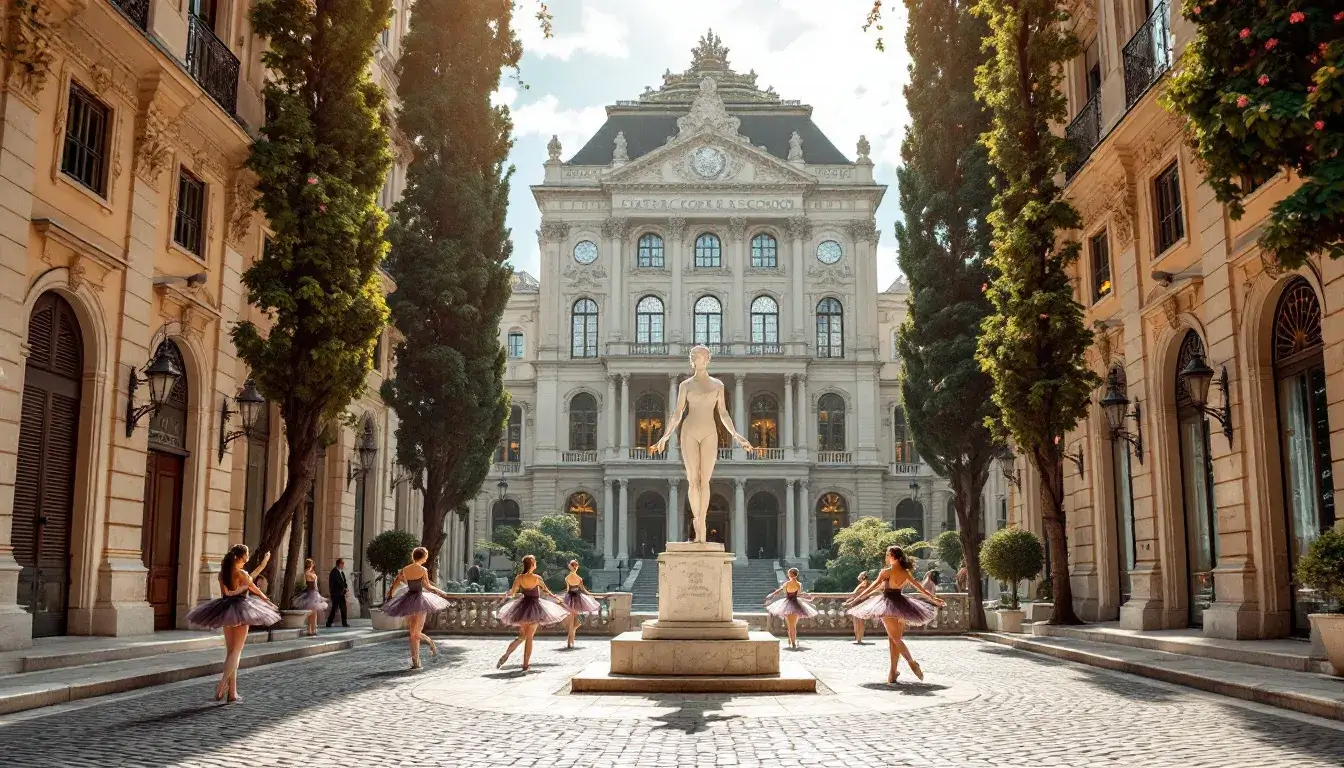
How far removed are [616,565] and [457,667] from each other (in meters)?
36.0

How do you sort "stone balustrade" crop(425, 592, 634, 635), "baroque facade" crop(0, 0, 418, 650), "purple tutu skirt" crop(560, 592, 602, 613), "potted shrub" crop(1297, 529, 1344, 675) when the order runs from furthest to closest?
"stone balustrade" crop(425, 592, 634, 635) → "purple tutu skirt" crop(560, 592, 602, 613) → "baroque facade" crop(0, 0, 418, 650) → "potted shrub" crop(1297, 529, 1344, 675)

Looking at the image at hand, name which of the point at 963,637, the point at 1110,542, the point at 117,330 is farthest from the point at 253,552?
the point at 1110,542

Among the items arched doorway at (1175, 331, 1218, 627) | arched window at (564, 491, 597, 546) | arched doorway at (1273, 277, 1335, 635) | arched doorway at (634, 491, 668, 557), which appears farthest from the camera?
arched doorway at (634, 491, 668, 557)

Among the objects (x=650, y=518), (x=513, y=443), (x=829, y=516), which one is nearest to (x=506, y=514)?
(x=513, y=443)

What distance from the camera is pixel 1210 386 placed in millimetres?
15453

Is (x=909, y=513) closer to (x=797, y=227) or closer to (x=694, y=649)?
(x=797, y=227)

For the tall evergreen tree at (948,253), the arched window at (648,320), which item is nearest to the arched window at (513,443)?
the arched window at (648,320)

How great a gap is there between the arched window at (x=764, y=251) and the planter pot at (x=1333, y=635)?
1871 inches

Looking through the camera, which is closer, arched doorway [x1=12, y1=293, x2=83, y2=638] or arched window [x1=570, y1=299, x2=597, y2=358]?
arched doorway [x1=12, y1=293, x2=83, y2=638]

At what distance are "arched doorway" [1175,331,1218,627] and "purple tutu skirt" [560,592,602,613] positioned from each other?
29.4 feet

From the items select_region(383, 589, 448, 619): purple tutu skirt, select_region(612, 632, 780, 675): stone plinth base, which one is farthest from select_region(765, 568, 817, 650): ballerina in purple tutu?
select_region(612, 632, 780, 675): stone plinth base

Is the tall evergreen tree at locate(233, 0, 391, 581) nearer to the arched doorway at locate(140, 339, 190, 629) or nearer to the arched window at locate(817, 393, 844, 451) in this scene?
the arched doorway at locate(140, 339, 190, 629)

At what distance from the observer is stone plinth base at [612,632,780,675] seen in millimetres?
11477

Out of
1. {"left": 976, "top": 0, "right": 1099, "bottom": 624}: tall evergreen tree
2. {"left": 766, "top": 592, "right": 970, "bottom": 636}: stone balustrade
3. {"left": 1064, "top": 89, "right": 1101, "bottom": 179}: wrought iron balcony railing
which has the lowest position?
{"left": 766, "top": 592, "right": 970, "bottom": 636}: stone balustrade
